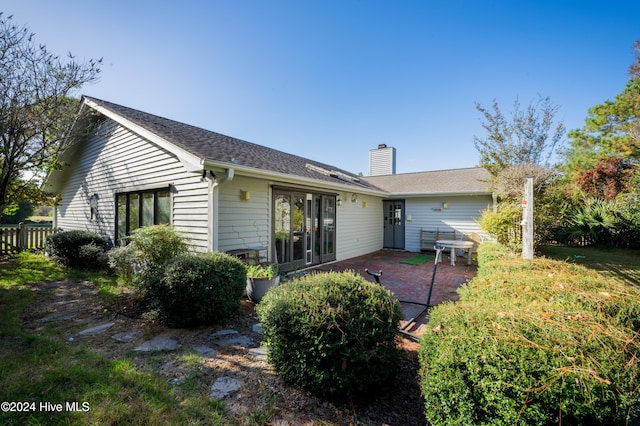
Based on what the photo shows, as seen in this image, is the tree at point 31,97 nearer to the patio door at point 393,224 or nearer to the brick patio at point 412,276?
the brick patio at point 412,276

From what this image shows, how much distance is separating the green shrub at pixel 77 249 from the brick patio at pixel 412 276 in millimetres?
6433

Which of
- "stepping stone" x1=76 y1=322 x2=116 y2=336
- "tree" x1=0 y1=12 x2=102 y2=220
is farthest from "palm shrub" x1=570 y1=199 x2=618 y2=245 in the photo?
"tree" x1=0 y1=12 x2=102 y2=220

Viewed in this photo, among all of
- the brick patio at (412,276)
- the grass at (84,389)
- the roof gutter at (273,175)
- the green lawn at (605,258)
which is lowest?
the brick patio at (412,276)

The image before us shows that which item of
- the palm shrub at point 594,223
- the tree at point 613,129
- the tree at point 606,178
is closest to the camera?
the palm shrub at point 594,223

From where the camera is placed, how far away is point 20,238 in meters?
10.1

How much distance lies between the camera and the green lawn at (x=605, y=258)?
21.1ft

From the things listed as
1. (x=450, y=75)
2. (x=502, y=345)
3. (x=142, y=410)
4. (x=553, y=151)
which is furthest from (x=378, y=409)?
(x=553, y=151)

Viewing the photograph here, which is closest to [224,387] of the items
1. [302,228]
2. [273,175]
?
[273,175]

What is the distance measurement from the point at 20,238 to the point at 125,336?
10799mm

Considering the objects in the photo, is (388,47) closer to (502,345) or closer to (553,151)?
(553,151)

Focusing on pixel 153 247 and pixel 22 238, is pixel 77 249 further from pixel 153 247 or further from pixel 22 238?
pixel 22 238

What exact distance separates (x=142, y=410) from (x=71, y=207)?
1189cm

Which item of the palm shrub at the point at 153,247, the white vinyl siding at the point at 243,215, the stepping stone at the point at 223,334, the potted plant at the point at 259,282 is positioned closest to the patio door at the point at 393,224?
the white vinyl siding at the point at 243,215

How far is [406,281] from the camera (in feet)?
22.1
